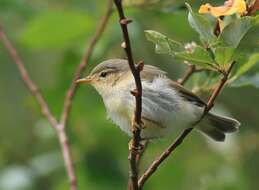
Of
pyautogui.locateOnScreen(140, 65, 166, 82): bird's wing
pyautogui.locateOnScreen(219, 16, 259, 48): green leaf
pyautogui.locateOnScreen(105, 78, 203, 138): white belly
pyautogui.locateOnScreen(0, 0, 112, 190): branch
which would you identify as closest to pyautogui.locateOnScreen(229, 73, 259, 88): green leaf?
pyautogui.locateOnScreen(105, 78, 203, 138): white belly

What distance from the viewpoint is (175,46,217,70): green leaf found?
78.8 inches

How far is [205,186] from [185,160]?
1.17ft

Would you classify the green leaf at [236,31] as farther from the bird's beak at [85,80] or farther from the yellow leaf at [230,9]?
the bird's beak at [85,80]

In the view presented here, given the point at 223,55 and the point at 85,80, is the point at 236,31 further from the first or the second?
the point at 85,80

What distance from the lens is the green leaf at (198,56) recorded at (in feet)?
6.57

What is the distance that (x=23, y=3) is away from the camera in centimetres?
372

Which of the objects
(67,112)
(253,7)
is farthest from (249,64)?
(67,112)

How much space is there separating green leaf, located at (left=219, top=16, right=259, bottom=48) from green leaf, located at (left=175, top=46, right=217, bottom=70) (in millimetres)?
92

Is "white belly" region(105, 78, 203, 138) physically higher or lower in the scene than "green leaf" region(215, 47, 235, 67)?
lower

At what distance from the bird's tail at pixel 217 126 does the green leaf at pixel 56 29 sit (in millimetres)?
997

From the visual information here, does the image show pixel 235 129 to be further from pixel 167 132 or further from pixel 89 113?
pixel 89 113

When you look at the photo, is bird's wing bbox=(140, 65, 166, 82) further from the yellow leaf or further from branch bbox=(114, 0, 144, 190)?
the yellow leaf

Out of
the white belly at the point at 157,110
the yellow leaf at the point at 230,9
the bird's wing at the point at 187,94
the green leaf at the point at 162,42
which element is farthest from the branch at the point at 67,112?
the yellow leaf at the point at 230,9

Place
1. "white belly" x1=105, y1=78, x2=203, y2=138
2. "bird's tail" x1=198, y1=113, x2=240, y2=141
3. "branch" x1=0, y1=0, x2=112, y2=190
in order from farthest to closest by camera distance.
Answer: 1. "bird's tail" x1=198, y1=113, x2=240, y2=141
2. "white belly" x1=105, y1=78, x2=203, y2=138
3. "branch" x1=0, y1=0, x2=112, y2=190
